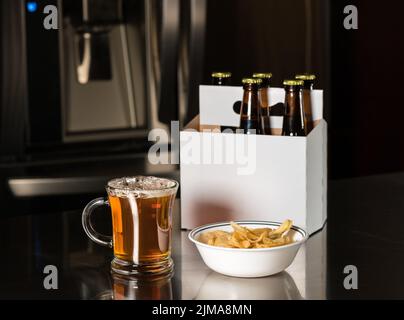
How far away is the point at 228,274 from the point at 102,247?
1.01 ft

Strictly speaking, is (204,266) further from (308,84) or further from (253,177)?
(308,84)

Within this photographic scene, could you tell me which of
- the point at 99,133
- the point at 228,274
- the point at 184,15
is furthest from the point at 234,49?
the point at 228,274

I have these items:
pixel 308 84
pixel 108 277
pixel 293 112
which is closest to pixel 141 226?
pixel 108 277

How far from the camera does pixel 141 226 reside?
4.31 feet

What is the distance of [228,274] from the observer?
4.26ft

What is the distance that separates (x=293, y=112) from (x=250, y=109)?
81 millimetres

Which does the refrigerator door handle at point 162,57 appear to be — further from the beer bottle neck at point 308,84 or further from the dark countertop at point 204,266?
the beer bottle neck at point 308,84

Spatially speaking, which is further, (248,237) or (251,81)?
(251,81)

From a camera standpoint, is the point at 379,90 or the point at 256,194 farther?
the point at 379,90

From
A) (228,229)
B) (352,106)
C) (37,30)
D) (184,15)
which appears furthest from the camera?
(352,106)

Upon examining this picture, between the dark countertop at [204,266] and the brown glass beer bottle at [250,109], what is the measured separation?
0.23 meters

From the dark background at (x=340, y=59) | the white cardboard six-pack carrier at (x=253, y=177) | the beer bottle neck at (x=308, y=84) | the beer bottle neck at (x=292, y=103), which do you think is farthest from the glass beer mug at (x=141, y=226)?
the dark background at (x=340, y=59)
